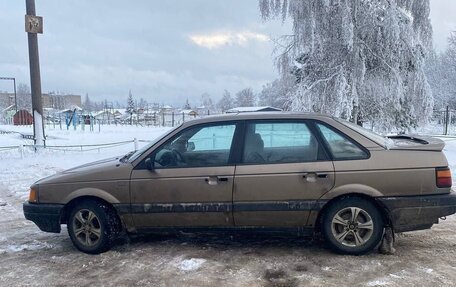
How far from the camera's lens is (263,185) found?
4363 mm

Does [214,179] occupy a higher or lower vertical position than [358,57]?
lower

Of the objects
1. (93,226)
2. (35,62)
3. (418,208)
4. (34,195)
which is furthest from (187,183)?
(35,62)

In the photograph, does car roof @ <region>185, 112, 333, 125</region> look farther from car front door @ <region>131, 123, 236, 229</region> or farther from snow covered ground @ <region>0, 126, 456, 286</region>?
snow covered ground @ <region>0, 126, 456, 286</region>

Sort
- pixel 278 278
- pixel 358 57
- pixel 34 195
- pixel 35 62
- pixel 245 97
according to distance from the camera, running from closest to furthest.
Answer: pixel 278 278
pixel 34 195
pixel 358 57
pixel 35 62
pixel 245 97

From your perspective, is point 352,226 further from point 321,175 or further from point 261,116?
point 261,116

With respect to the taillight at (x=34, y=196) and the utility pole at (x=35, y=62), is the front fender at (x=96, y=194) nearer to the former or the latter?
the taillight at (x=34, y=196)

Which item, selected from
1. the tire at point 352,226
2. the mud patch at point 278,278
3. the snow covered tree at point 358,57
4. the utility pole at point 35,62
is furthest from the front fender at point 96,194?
the utility pole at point 35,62

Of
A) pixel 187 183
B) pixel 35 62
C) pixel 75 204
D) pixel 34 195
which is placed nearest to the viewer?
pixel 187 183

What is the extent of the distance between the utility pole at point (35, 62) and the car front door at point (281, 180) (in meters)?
10.8

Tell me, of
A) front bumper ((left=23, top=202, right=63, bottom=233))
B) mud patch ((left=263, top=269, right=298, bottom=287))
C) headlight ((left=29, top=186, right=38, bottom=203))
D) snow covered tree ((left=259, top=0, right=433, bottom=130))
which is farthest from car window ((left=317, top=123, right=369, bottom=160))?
snow covered tree ((left=259, top=0, right=433, bottom=130))

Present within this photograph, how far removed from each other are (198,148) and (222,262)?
1270mm

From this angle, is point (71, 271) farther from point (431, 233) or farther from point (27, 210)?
point (431, 233)

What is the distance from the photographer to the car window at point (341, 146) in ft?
14.3

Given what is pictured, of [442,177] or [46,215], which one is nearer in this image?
[442,177]
